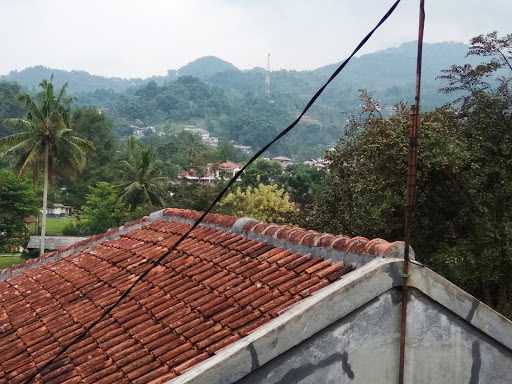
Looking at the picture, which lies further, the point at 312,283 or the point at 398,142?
the point at 398,142

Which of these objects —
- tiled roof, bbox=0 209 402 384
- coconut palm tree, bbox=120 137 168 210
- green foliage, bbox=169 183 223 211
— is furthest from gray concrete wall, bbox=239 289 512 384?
coconut palm tree, bbox=120 137 168 210

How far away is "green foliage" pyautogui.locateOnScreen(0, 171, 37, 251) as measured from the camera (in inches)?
1576

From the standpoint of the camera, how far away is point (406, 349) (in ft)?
12.5

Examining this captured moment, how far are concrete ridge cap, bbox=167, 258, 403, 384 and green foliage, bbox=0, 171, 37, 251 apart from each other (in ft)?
130

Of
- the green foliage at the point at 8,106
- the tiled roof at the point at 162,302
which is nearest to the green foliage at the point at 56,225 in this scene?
the green foliage at the point at 8,106

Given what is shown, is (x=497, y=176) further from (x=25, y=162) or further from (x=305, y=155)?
(x=305, y=155)

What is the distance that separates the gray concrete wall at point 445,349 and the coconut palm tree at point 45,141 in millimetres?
28387

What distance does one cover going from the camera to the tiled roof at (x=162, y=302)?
13.8ft

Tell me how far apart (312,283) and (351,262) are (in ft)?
1.06

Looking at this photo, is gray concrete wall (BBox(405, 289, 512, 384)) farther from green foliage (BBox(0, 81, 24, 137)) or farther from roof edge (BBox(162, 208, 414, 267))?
green foliage (BBox(0, 81, 24, 137))

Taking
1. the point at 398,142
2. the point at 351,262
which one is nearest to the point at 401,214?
the point at 398,142

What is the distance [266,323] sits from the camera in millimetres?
3893

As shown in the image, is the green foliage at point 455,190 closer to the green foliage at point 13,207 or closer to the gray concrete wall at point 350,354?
the gray concrete wall at point 350,354

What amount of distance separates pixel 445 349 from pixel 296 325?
1.07 meters
